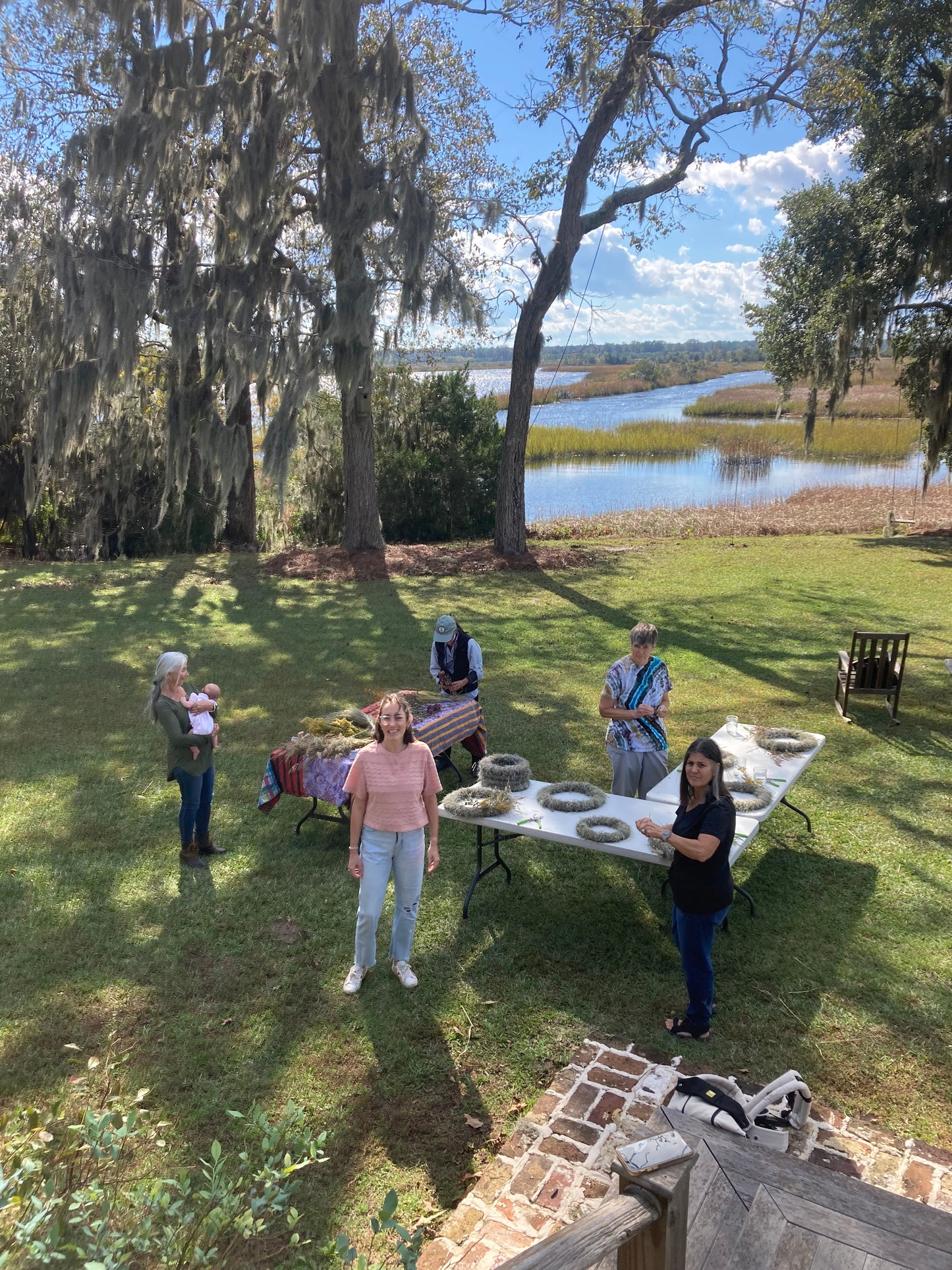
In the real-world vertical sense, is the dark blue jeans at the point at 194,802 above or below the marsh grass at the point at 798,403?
below

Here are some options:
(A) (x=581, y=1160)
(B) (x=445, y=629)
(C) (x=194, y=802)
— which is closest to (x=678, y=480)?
(B) (x=445, y=629)

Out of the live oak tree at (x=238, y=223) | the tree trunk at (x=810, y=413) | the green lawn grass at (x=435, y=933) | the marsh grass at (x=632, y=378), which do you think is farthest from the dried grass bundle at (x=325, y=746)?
the marsh grass at (x=632, y=378)

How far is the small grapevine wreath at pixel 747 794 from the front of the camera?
546cm

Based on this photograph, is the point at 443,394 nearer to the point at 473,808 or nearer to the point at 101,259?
the point at 101,259

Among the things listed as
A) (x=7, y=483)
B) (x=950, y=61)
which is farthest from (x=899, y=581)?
(x=7, y=483)

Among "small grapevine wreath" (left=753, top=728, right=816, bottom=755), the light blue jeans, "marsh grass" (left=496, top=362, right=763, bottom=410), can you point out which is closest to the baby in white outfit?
the light blue jeans

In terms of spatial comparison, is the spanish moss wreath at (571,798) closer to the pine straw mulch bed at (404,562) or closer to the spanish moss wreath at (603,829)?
the spanish moss wreath at (603,829)

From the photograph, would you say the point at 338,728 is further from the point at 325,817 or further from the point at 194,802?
the point at 194,802

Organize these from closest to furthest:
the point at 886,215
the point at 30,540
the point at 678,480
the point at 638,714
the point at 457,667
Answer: the point at 638,714
the point at 457,667
the point at 886,215
the point at 30,540
the point at 678,480

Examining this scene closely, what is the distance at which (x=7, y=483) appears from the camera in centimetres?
1858

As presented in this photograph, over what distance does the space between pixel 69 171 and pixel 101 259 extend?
151 cm

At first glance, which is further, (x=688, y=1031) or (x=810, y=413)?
(x=810, y=413)

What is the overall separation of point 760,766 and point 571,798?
1.46 meters

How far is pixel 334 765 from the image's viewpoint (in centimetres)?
627
